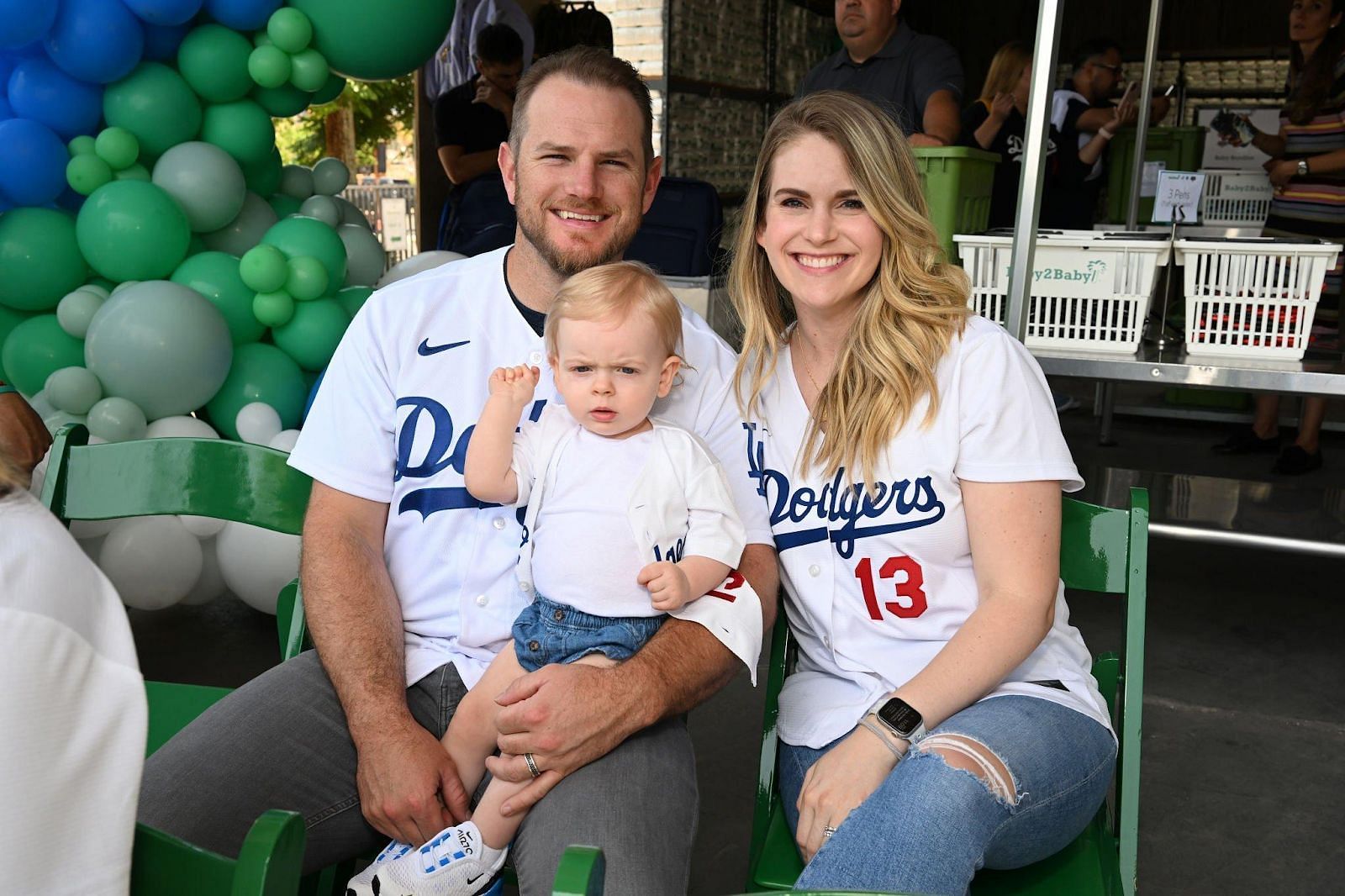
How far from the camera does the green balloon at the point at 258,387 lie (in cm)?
358

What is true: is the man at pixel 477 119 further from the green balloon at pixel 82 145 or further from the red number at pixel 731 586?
the red number at pixel 731 586

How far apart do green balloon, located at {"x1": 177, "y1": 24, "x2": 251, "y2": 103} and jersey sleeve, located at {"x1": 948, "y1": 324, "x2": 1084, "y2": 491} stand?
2.67m

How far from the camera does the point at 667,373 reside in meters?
1.84

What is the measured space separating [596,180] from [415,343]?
43 cm

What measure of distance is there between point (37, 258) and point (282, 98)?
889 mm

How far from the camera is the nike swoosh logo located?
1990 millimetres

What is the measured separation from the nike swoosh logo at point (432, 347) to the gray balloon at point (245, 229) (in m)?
2.07

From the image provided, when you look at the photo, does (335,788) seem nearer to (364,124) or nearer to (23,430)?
(23,430)

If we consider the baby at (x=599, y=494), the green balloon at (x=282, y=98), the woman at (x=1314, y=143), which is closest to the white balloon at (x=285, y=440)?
the green balloon at (x=282, y=98)

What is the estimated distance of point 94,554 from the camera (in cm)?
339

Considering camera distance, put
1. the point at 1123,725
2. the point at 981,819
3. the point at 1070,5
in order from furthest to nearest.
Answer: the point at 1070,5
the point at 1123,725
the point at 981,819

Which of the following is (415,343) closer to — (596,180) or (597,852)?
(596,180)

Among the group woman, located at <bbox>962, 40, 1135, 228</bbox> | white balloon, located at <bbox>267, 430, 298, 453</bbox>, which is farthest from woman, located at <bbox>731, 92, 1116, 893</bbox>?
woman, located at <bbox>962, 40, 1135, 228</bbox>

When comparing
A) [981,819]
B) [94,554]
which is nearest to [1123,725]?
[981,819]
